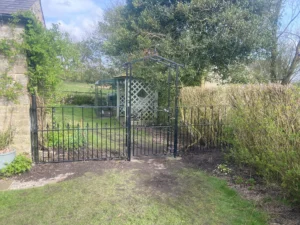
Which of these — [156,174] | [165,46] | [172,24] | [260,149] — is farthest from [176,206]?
[172,24]

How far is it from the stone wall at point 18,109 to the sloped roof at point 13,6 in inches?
13.1

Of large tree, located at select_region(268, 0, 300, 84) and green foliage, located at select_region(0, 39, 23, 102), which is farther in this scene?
large tree, located at select_region(268, 0, 300, 84)

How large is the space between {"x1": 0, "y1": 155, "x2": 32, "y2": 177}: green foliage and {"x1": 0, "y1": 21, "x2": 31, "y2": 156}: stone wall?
259 millimetres

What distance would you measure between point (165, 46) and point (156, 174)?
5.26 m

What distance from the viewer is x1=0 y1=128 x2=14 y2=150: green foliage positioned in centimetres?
443

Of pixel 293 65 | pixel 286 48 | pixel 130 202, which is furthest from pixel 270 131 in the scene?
pixel 286 48

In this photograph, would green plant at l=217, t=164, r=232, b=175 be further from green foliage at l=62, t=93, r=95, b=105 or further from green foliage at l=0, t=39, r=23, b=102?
green foliage at l=62, t=93, r=95, b=105

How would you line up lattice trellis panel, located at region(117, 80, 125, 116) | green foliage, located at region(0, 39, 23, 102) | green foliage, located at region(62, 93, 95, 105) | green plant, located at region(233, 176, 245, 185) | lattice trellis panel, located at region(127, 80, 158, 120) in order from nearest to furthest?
green plant, located at region(233, 176, 245, 185) → green foliage, located at region(0, 39, 23, 102) → lattice trellis panel, located at region(127, 80, 158, 120) → lattice trellis panel, located at region(117, 80, 125, 116) → green foliage, located at region(62, 93, 95, 105)

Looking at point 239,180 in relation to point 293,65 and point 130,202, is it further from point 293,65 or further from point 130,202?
point 293,65

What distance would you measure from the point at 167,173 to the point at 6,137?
10.7 feet

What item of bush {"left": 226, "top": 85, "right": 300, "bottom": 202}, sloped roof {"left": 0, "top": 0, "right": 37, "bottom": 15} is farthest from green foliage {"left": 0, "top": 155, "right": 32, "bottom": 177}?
bush {"left": 226, "top": 85, "right": 300, "bottom": 202}

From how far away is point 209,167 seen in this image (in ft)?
15.8

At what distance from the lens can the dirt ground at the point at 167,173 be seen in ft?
10.3

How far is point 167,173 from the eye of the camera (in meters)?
4.52
